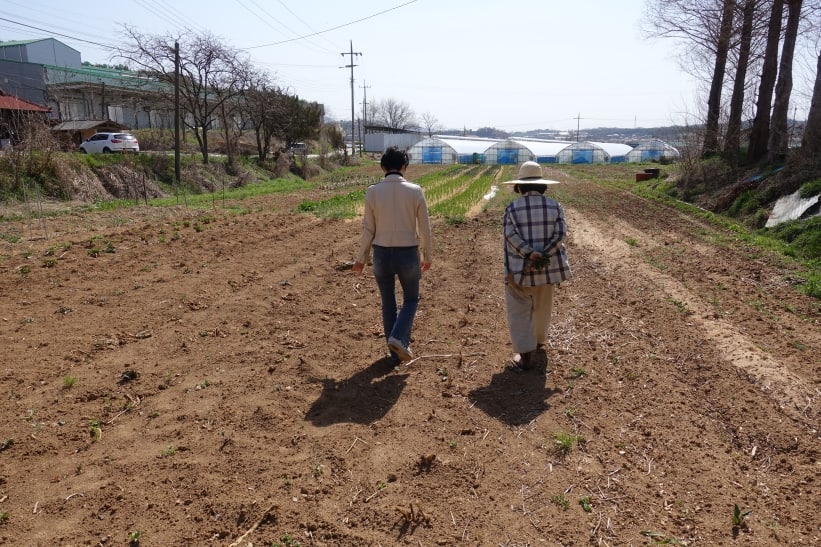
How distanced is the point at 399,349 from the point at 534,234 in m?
1.38

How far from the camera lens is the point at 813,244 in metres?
9.01

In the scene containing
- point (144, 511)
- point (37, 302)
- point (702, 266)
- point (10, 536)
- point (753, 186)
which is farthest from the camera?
point (753, 186)

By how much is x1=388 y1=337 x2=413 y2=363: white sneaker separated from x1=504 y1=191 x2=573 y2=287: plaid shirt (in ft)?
3.36

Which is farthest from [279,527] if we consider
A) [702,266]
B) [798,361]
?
[702,266]

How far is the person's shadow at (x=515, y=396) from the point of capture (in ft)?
13.0

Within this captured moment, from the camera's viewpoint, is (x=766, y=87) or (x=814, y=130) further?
(x=766, y=87)

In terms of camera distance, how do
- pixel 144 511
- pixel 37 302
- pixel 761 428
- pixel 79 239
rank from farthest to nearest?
1. pixel 79 239
2. pixel 37 302
3. pixel 761 428
4. pixel 144 511

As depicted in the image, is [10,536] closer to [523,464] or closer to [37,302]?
[523,464]

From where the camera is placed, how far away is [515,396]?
4.24 meters

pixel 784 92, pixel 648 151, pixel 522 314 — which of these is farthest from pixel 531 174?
pixel 648 151

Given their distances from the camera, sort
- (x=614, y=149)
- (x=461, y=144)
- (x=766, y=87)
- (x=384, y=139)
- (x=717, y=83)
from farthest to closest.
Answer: (x=384, y=139) < (x=461, y=144) < (x=614, y=149) < (x=717, y=83) < (x=766, y=87)

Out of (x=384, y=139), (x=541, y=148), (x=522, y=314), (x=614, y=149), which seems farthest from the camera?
(x=384, y=139)

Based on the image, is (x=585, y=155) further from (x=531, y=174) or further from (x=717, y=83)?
(x=531, y=174)

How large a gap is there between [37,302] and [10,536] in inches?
171
